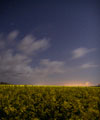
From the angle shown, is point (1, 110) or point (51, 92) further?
point (51, 92)

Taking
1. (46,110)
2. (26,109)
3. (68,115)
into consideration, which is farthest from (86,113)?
(26,109)

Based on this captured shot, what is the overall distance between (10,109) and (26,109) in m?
0.92

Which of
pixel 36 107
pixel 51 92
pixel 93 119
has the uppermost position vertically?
pixel 51 92

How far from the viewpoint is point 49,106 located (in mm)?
8578

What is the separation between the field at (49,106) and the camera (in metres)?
8.12

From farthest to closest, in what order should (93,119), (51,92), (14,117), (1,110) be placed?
(51,92) < (1,110) < (14,117) < (93,119)

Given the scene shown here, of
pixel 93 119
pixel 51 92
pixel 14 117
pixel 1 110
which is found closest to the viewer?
pixel 93 119

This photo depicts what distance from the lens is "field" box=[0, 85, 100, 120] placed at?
8125mm

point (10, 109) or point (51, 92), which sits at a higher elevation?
point (51, 92)

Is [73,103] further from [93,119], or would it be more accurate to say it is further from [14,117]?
[14,117]

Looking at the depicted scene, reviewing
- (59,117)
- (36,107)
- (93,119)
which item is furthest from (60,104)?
(93,119)

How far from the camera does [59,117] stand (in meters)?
8.15

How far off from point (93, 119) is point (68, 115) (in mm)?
1356

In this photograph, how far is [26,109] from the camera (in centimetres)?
862
